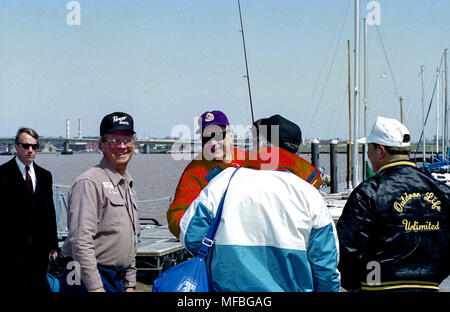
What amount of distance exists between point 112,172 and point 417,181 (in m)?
1.91

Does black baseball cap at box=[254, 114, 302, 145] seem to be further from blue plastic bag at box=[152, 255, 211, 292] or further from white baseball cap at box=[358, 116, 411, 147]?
blue plastic bag at box=[152, 255, 211, 292]

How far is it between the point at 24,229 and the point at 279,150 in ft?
8.25

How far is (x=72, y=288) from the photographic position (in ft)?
10.5

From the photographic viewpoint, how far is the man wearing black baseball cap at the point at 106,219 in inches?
120

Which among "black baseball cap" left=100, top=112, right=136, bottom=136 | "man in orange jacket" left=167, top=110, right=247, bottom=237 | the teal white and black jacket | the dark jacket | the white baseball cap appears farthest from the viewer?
"man in orange jacket" left=167, top=110, right=247, bottom=237

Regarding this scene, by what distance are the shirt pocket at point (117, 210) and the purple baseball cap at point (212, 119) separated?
878mm

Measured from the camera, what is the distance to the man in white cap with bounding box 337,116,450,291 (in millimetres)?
3002

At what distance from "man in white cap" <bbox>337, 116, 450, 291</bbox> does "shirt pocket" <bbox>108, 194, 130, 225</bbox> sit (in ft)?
4.46

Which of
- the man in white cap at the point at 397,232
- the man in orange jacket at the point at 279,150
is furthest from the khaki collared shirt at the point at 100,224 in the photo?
the man in white cap at the point at 397,232

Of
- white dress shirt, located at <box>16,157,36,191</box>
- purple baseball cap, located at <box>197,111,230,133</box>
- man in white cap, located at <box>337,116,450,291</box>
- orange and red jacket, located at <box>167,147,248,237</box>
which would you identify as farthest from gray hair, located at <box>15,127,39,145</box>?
man in white cap, located at <box>337,116,450,291</box>

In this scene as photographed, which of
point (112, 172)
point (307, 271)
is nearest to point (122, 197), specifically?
point (112, 172)

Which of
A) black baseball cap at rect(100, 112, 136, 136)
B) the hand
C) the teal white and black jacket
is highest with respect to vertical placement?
black baseball cap at rect(100, 112, 136, 136)

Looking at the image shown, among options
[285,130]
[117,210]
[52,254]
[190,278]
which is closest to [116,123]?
[117,210]

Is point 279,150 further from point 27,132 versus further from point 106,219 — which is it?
point 27,132
